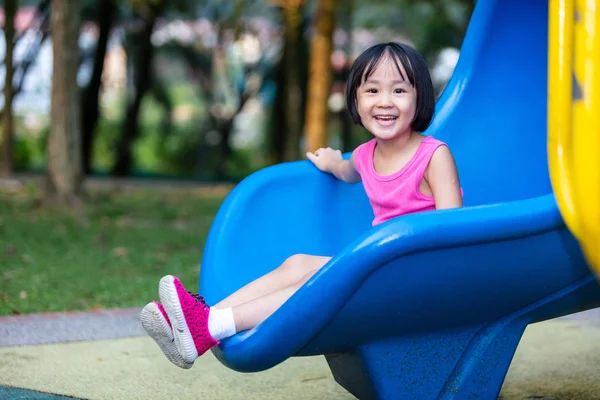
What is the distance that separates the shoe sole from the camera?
6.84ft

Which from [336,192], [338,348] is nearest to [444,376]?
[338,348]

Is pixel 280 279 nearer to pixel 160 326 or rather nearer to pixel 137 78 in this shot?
pixel 160 326

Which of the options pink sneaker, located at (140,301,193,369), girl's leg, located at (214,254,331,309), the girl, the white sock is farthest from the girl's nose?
pink sneaker, located at (140,301,193,369)

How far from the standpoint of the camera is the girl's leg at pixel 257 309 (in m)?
2.16

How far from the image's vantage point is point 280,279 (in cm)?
237

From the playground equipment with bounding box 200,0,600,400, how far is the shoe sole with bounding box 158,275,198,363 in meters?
0.10

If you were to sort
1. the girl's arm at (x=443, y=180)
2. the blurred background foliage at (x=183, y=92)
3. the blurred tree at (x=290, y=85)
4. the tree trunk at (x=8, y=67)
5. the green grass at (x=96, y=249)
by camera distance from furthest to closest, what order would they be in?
the blurred background foliage at (x=183, y=92)
the tree trunk at (x=8, y=67)
the blurred tree at (x=290, y=85)
the green grass at (x=96, y=249)
the girl's arm at (x=443, y=180)

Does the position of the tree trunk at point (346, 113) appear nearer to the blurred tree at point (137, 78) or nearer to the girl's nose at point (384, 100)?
the blurred tree at point (137, 78)

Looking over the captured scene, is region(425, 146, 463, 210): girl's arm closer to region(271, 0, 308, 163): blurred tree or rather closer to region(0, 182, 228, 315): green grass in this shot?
region(0, 182, 228, 315): green grass

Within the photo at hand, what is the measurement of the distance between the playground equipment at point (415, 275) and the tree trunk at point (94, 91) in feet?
25.6

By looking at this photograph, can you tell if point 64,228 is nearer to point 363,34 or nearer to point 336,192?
point 336,192

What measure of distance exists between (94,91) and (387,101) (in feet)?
27.4

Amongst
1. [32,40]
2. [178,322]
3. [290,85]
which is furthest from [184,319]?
[32,40]

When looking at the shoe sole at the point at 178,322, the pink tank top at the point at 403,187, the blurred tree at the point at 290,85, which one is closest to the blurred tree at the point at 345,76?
the blurred tree at the point at 290,85
